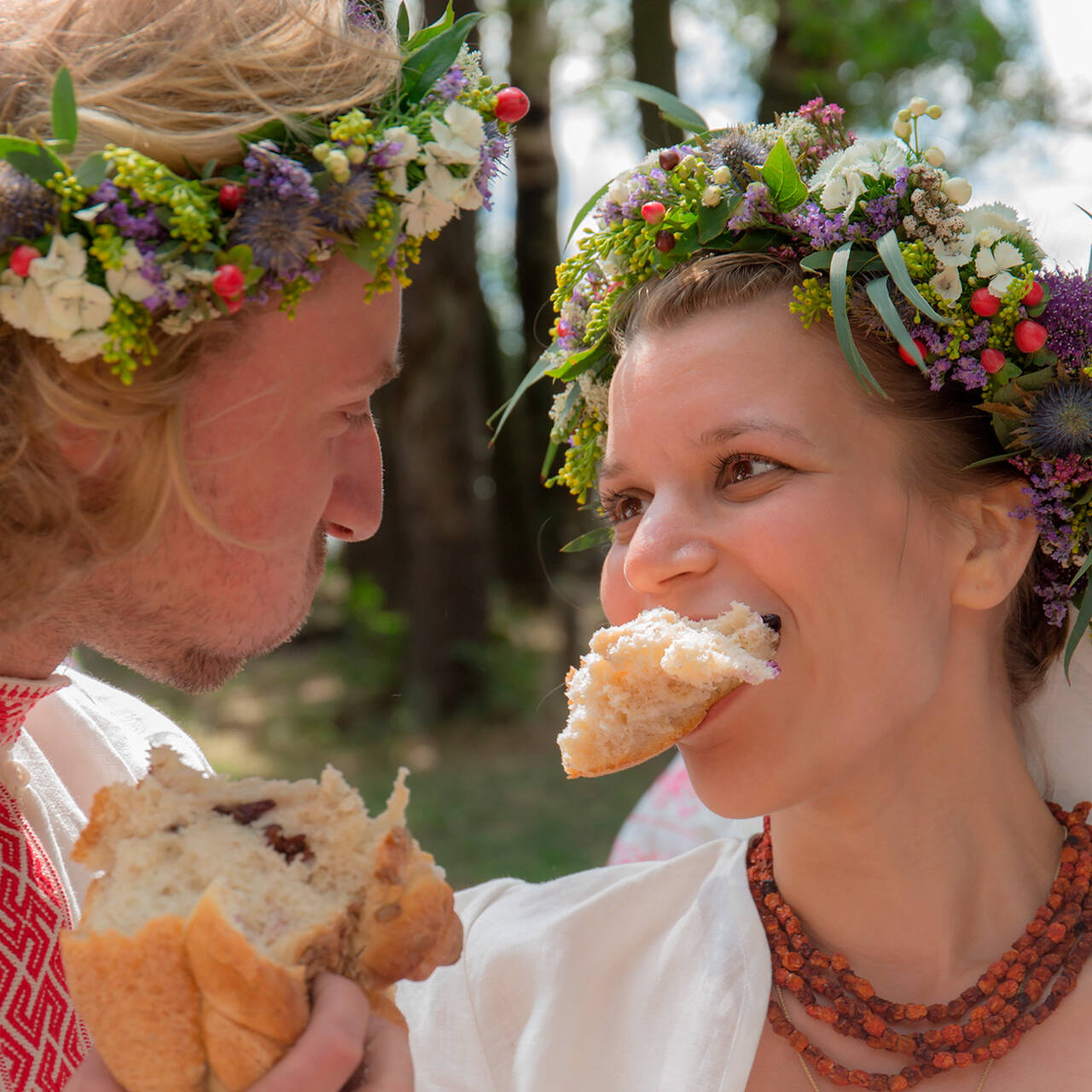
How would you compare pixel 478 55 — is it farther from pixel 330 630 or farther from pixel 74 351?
pixel 330 630

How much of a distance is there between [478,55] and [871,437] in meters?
1.16

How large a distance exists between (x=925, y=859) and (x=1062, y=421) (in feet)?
3.34

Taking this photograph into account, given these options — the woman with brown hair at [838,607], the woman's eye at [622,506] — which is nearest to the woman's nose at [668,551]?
the woman with brown hair at [838,607]

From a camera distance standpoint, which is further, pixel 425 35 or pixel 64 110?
pixel 425 35

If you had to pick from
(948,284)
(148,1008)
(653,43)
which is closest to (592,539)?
(948,284)

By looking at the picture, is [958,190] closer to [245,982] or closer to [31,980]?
[245,982]

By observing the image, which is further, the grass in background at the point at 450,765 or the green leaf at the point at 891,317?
Result: the grass in background at the point at 450,765

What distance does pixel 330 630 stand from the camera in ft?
51.6

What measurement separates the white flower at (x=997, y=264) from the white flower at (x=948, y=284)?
0.07m

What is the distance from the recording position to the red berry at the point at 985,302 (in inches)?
101

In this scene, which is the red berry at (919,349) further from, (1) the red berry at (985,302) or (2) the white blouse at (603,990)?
(2) the white blouse at (603,990)

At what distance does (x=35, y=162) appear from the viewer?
6.49 ft

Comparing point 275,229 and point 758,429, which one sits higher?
point 275,229

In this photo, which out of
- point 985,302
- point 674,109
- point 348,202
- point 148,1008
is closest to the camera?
point 148,1008
